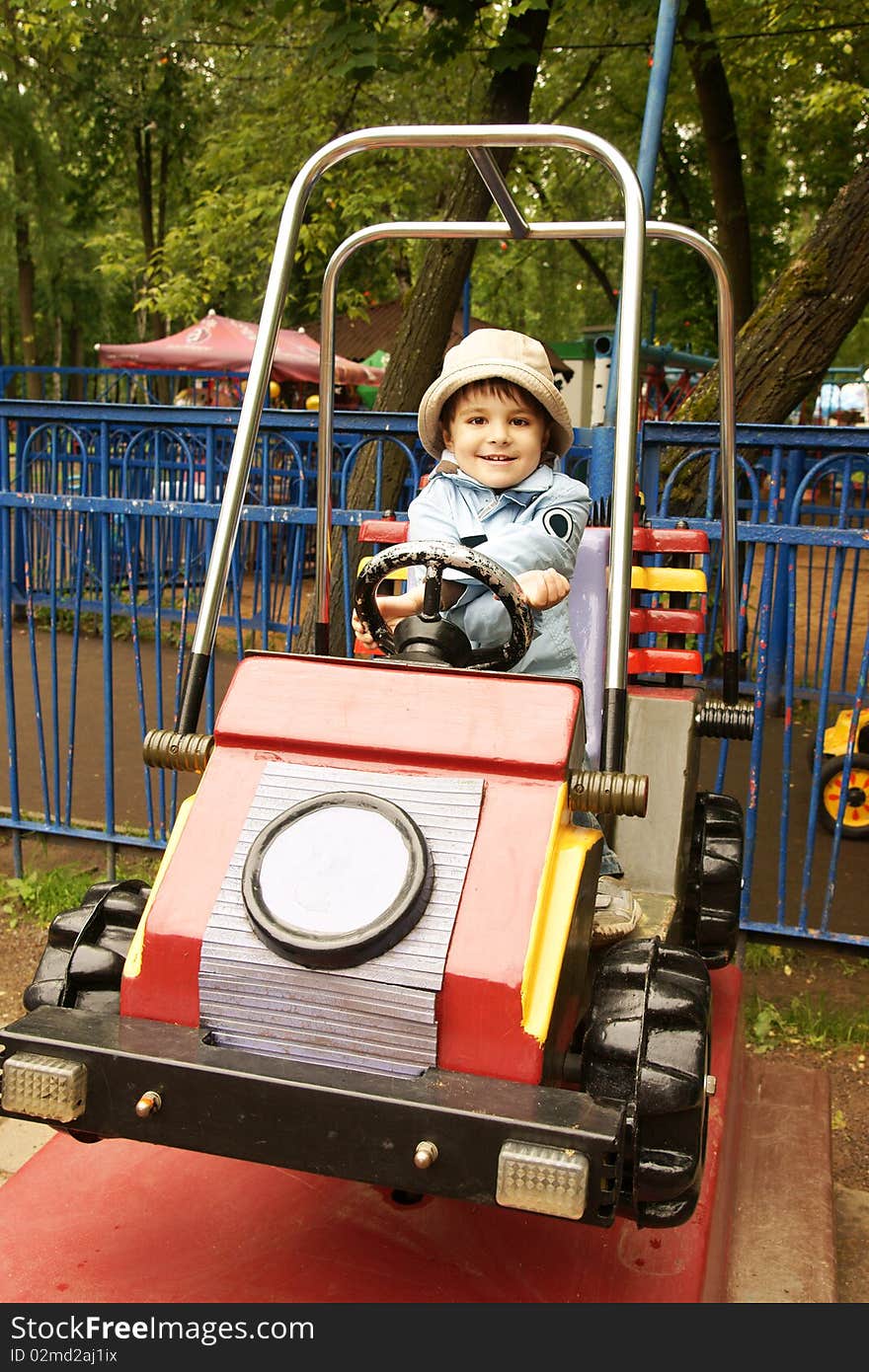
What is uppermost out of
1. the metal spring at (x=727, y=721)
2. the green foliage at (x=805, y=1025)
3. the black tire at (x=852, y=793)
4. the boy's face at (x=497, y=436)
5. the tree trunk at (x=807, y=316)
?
the tree trunk at (x=807, y=316)

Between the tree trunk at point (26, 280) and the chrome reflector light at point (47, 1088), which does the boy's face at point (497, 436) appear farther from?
the tree trunk at point (26, 280)

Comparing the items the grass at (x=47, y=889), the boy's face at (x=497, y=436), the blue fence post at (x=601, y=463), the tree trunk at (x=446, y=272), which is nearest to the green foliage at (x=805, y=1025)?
the blue fence post at (x=601, y=463)

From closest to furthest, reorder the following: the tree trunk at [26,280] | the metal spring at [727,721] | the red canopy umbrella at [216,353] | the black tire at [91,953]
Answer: the black tire at [91,953], the metal spring at [727,721], the red canopy umbrella at [216,353], the tree trunk at [26,280]

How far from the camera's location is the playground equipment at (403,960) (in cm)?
171

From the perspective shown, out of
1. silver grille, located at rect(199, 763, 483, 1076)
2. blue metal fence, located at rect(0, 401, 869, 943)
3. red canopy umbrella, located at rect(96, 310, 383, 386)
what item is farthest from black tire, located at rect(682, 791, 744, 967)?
red canopy umbrella, located at rect(96, 310, 383, 386)

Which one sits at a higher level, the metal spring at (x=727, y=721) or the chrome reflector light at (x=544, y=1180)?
the metal spring at (x=727, y=721)

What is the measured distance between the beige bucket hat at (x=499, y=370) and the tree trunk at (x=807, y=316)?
2.70 m

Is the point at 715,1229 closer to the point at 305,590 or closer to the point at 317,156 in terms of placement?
the point at 317,156

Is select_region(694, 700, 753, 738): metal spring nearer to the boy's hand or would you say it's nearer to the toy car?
the boy's hand

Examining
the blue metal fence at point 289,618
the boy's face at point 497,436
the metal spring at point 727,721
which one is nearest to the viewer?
the boy's face at point 497,436

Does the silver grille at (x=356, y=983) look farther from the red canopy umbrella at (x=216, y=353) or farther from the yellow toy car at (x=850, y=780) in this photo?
the red canopy umbrella at (x=216, y=353)

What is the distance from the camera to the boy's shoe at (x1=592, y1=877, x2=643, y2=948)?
2.43m

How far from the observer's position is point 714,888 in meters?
3.12

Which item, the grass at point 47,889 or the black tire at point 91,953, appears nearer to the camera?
the black tire at point 91,953
